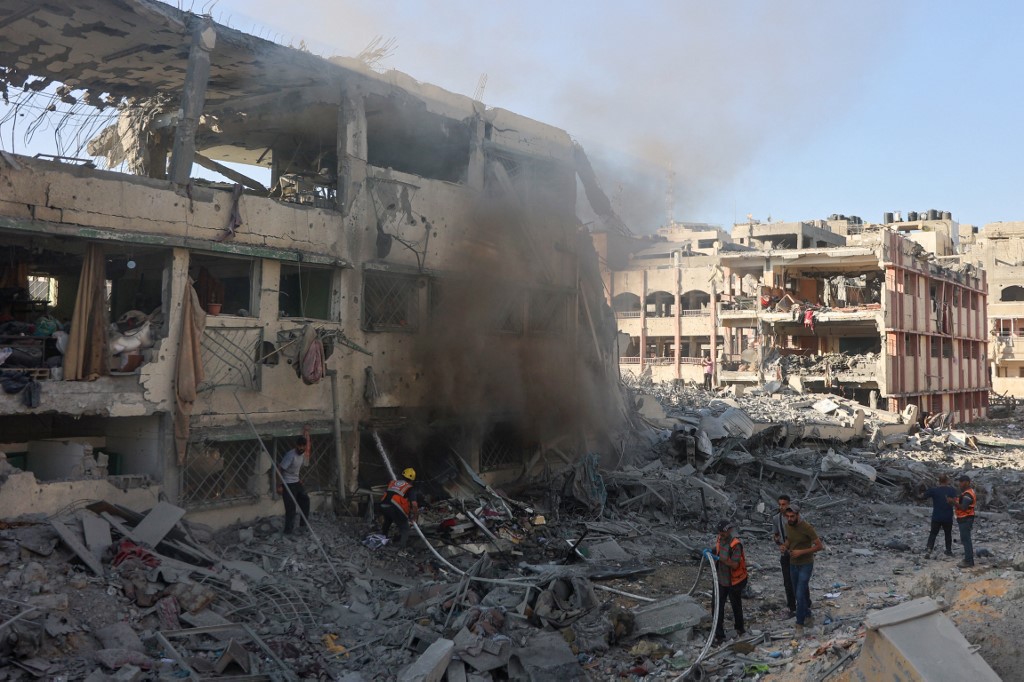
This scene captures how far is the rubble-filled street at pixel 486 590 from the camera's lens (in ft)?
26.2

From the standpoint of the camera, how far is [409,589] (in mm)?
10828

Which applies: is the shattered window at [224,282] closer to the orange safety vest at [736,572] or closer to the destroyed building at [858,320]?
the orange safety vest at [736,572]

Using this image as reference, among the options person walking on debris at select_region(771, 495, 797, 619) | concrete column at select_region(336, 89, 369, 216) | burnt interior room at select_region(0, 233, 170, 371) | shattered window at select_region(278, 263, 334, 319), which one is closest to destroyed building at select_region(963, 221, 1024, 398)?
concrete column at select_region(336, 89, 369, 216)

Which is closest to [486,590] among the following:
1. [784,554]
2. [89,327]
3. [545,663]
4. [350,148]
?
[545,663]

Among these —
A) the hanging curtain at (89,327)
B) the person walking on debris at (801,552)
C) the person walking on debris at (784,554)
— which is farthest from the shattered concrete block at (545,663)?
the hanging curtain at (89,327)

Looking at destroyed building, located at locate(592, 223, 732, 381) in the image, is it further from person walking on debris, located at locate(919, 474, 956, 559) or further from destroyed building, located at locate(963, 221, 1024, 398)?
person walking on debris, located at locate(919, 474, 956, 559)

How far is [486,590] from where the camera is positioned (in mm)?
10672

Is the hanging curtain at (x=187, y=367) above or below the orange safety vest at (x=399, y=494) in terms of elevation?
above

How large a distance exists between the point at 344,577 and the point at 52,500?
12.1 ft

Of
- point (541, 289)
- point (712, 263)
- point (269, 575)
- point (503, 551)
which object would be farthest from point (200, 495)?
point (712, 263)

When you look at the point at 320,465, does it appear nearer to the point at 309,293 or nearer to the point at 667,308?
the point at 309,293

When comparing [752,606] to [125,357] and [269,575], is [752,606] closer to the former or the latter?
[269,575]

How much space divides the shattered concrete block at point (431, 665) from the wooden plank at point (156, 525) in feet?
12.7

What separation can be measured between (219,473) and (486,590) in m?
4.55
